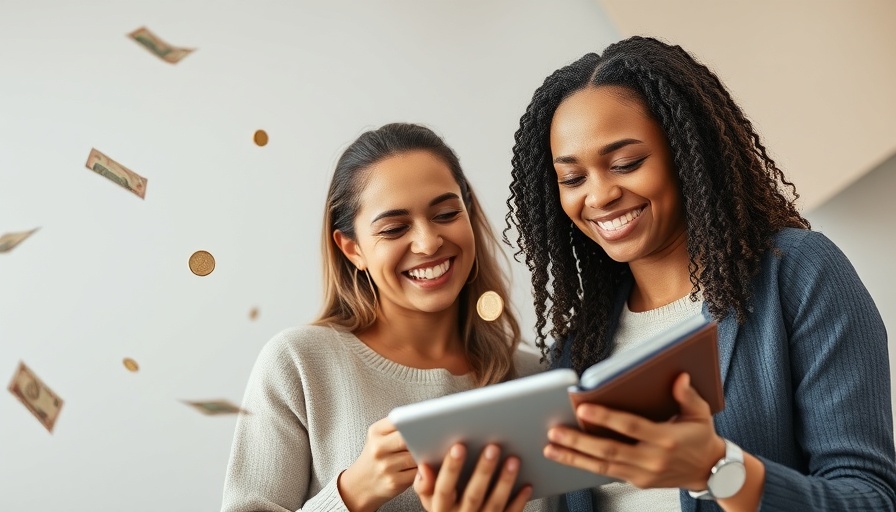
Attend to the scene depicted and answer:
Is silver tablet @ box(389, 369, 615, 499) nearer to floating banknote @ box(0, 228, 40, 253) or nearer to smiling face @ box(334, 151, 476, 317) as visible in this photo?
smiling face @ box(334, 151, 476, 317)

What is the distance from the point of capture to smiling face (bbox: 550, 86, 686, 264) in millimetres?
1798

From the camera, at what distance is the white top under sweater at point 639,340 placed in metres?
1.80

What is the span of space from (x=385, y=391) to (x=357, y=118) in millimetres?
1054

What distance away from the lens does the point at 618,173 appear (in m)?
1.81

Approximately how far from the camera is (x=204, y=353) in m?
2.69

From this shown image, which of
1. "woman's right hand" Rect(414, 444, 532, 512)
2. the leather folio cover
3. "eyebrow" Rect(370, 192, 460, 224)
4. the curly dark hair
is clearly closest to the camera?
the leather folio cover

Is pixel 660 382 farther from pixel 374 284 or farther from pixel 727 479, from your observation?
pixel 374 284

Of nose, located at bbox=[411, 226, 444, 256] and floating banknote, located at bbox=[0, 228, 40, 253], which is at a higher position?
nose, located at bbox=[411, 226, 444, 256]

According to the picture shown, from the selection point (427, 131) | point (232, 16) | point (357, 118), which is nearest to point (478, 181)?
point (357, 118)

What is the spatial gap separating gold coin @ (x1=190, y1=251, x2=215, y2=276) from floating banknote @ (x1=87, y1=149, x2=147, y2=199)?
19cm

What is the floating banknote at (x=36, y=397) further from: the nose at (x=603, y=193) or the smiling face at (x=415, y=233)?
the nose at (x=603, y=193)

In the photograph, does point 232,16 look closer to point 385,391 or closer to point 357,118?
point 357,118

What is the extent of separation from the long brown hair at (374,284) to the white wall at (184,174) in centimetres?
56

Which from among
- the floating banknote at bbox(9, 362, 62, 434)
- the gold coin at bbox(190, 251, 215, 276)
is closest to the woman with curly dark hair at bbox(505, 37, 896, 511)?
the gold coin at bbox(190, 251, 215, 276)
